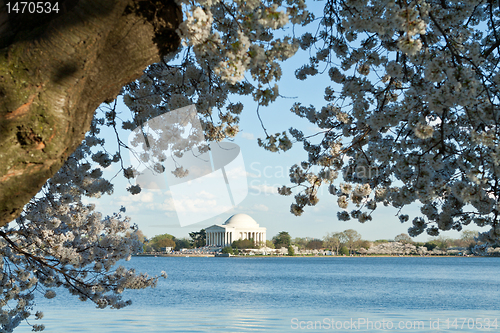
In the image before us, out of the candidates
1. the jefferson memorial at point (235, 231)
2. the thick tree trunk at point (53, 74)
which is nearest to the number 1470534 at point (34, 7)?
the thick tree trunk at point (53, 74)

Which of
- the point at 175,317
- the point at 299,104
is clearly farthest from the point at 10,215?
Answer: the point at 175,317

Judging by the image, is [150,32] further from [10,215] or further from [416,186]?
[416,186]

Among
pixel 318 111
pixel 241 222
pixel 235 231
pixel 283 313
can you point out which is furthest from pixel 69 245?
pixel 241 222

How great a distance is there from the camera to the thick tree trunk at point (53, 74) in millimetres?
1994

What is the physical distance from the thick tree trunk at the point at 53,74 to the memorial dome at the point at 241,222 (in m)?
117

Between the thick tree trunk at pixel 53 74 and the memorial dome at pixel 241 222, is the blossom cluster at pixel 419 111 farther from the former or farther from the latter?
the memorial dome at pixel 241 222

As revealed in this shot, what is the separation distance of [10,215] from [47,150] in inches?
16.5

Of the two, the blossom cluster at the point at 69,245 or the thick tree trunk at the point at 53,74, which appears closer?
the thick tree trunk at the point at 53,74

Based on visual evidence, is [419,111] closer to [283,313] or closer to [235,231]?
[283,313]

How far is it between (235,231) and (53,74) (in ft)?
385

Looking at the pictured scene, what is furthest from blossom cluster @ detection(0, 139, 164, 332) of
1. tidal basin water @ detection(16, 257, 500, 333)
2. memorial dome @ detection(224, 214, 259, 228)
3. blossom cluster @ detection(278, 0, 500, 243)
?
memorial dome @ detection(224, 214, 259, 228)

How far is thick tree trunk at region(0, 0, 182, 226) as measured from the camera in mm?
1994

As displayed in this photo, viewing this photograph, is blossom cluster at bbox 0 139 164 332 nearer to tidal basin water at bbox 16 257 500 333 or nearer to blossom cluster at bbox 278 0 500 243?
blossom cluster at bbox 278 0 500 243

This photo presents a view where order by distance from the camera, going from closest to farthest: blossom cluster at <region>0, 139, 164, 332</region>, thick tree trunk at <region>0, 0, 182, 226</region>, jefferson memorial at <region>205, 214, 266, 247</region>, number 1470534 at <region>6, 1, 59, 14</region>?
thick tree trunk at <region>0, 0, 182, 226</region> < number 1470534 at <region>6, 1, 59, 14</region> < blossom cluster at <region>0, 139, 164, 332</region> < jefferson memorial at <region>205, 214, 266, 247</region>
